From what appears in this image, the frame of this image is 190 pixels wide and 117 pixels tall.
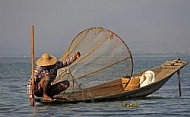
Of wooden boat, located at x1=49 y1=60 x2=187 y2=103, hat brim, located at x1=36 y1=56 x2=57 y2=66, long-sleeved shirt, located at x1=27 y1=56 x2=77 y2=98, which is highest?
hat brim, located at x1=36 y1=56 x2=57 y2=66

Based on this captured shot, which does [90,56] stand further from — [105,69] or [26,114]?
[26,114]

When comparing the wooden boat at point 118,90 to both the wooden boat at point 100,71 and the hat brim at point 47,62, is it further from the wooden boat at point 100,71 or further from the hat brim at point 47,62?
the hat brim at point 47,62

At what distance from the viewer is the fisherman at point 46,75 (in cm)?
1295

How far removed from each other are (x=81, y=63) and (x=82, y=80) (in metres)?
0.50

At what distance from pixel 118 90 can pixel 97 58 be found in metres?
1.16

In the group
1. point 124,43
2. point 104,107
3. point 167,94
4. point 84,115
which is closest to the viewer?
point 84,115

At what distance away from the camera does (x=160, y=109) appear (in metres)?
13.4

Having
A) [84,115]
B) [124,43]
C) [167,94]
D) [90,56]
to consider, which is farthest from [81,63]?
[167,94]

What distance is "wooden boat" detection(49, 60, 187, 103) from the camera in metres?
13.8

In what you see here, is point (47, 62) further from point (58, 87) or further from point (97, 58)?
point (97, 58)

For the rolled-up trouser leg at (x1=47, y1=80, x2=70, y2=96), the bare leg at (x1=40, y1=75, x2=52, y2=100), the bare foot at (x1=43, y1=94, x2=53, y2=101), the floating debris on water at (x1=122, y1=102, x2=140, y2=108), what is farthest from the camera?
the floating debris on water at (x1=122, y1=102, x2=140, y2=108)

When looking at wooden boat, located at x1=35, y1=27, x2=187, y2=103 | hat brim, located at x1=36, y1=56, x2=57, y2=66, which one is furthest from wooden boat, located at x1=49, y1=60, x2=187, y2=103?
hat brim, located at x1=36, y1=56, x2=57, y2=66

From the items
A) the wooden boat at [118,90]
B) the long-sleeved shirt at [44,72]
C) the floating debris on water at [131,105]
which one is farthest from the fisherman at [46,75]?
the floating debris on water at [131,105]

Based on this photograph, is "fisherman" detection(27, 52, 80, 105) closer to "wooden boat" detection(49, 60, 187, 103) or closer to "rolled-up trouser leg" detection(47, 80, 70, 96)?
"rolled-up trouser leg" detection(47, 80, 70, 96)
